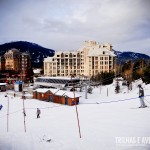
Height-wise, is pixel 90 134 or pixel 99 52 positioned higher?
pixel 99 52

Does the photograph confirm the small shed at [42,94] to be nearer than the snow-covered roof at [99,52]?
Yes

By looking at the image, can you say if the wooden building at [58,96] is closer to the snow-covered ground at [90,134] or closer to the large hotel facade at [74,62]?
the snow-covered ground at [90,134]

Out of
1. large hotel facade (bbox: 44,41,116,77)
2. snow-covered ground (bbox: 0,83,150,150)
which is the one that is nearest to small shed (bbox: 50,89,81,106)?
snow-covered ground (bbox: 0,83,150,150)

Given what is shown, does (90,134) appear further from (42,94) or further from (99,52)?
(99,52)

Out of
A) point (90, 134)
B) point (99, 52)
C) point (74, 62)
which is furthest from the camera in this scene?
point (74, 62)

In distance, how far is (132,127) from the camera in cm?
1608

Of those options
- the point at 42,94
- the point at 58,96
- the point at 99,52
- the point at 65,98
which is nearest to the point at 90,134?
the point at 65,98

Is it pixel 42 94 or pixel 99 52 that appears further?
pixel 99 52

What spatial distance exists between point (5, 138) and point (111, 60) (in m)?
68.7

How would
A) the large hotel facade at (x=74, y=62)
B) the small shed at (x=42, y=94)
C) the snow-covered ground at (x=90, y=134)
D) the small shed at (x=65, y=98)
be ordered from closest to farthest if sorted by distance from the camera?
the snow-covered ground at (x=90, y=134)
the small shed at (x=65, y=98)
the small shed at (x=42, y=94)
the large hotel facade at (x=74, y=62)

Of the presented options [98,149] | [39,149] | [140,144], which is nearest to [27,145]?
[39,149]

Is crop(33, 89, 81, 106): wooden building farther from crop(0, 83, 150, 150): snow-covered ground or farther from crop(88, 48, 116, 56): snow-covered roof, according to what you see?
crop(88, 48, 116, 56): snow-covered roof

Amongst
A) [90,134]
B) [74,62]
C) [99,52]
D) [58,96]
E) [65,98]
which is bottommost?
[90,134]

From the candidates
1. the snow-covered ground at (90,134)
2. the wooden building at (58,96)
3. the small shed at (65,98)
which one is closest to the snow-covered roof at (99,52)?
the wooden building at (58,96)
